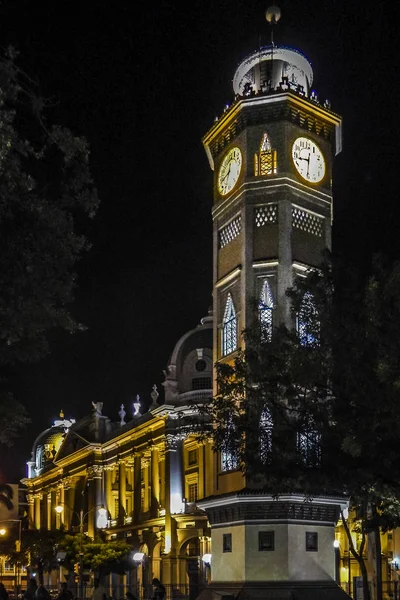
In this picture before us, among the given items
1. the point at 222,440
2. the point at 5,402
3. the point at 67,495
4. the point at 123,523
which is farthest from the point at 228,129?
the point at 67,495

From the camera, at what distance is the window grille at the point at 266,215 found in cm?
Answer: 3991

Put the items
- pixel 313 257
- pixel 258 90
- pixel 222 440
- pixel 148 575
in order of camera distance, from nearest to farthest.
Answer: pixel 222 440 < pixel 313 257 < pixel 258 90 < pixel 148 575

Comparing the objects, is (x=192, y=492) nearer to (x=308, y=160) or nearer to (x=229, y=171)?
(x=229, y=171)

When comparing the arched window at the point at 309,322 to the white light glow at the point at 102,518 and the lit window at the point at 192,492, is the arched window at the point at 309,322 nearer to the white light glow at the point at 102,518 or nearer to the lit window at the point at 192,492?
the lit window at the point at 192,492

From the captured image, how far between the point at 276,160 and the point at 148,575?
129ft

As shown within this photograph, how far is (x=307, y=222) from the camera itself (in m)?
40.6

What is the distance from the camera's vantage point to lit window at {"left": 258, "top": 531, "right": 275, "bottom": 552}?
3519 centimetres

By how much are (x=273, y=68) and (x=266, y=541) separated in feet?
75.2

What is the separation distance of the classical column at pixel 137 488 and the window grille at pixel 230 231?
3529 cm

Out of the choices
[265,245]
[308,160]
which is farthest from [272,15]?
[265,245]

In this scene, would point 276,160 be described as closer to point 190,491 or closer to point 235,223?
point 235,223

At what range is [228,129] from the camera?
1681 inches

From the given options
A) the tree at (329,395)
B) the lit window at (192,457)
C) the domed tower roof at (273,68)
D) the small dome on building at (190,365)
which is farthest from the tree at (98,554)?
the tree at (329,395)

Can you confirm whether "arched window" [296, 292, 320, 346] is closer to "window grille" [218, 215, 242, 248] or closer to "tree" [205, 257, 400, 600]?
"tree" [205, 257, 400, 600]
